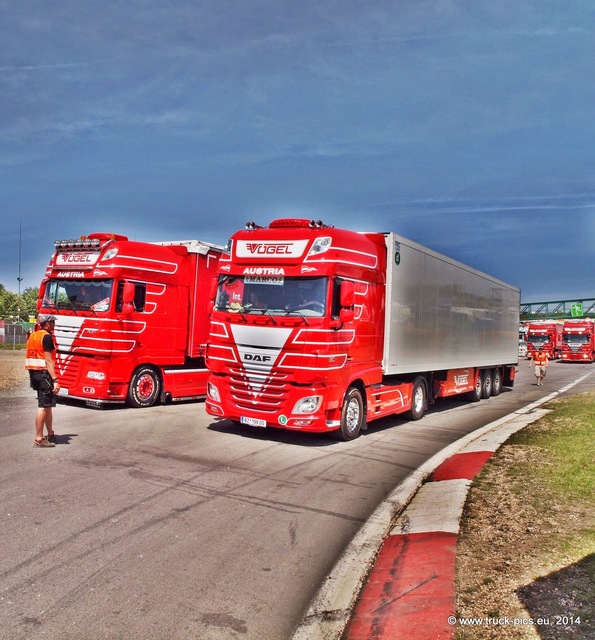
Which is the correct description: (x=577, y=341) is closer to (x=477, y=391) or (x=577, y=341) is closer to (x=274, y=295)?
(x=477, y=391)

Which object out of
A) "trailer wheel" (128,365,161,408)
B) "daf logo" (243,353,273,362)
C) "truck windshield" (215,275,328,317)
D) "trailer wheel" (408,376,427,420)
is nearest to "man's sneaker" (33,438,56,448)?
"daf logo" (243,353,273,362)

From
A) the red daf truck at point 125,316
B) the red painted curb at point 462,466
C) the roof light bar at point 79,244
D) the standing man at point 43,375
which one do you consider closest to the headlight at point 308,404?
the red painted curb at point 462,466

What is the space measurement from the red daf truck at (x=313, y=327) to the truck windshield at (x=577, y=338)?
43.9m

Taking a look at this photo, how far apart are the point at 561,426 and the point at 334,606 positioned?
8347 mm

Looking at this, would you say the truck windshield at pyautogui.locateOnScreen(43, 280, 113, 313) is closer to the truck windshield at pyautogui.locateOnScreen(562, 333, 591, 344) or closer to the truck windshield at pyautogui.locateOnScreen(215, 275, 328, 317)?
the truck windshield at pyautogui.locateOnScreen(215, 275, 328, 317)

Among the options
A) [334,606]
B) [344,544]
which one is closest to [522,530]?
[344,544]

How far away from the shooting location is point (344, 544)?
545 centimetres

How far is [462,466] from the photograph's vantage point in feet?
26.6

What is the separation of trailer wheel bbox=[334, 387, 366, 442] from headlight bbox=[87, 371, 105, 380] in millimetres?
5191

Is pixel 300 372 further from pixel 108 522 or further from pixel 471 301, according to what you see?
pixel 471 301

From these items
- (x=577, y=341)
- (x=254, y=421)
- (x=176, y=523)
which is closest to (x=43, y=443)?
(x=254, y=421)

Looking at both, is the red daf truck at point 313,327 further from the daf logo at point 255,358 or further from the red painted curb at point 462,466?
the red painted curb at point 462,466

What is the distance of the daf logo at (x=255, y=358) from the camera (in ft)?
31.3

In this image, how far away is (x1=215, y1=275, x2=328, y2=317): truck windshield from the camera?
30.9 feet
